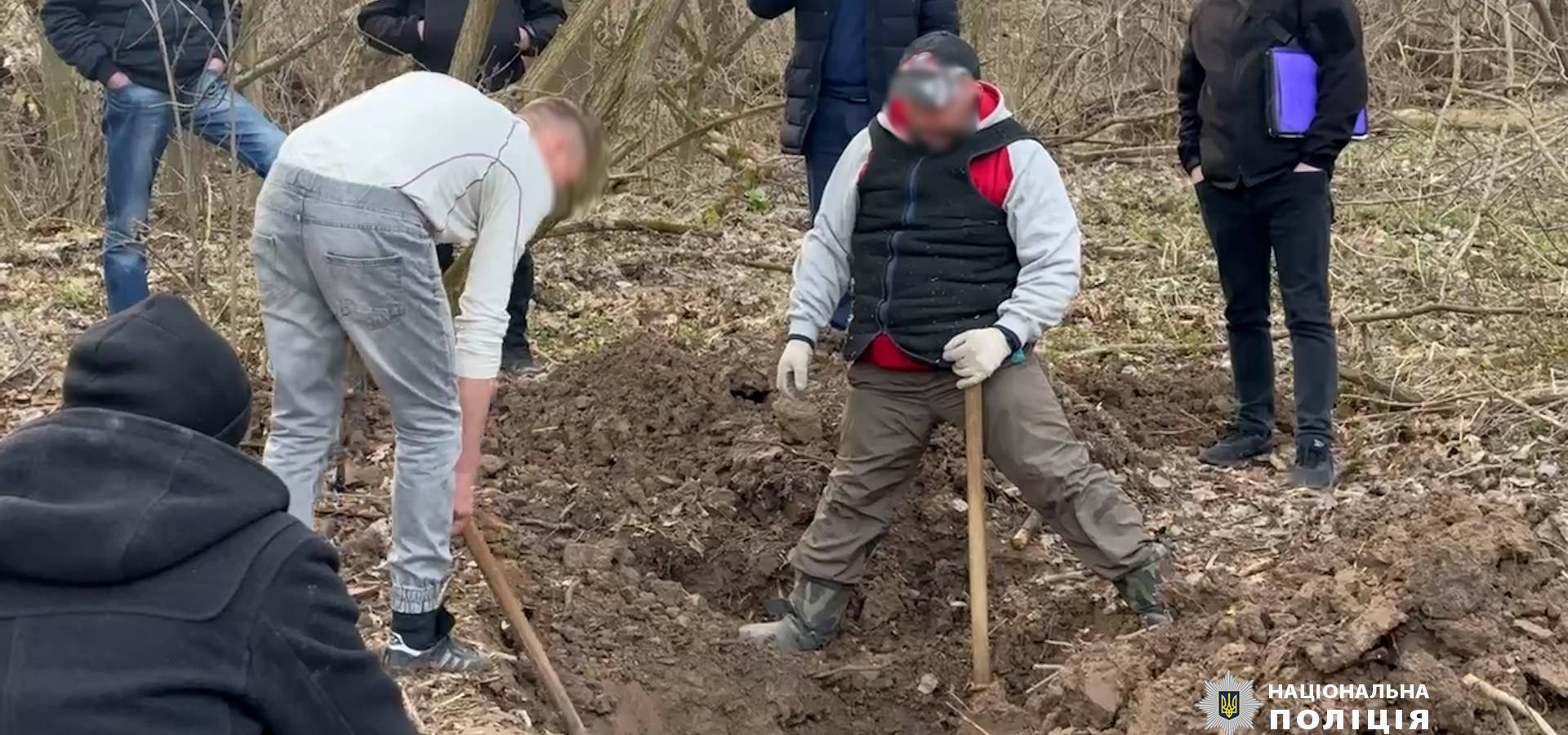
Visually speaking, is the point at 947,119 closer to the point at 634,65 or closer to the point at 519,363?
the point at 634,65

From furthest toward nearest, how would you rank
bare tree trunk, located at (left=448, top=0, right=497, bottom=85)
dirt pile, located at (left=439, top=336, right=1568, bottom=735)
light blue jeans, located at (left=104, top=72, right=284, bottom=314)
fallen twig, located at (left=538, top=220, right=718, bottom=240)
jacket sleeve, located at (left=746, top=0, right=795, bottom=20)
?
fallen twig, located at (left=538, top=220, right=718, bottom=240) → jacket sleeve, located at (left=746, top=0, right=795, bottom=20) → light blue jeans, located at (left=104, top=72, right=284, bottom=314) → bare tree trunk, located at (left=448, top=0, right=497, bottom=85) → dirt pile, located at (left=439, top=336, right=1568, bottom=735)

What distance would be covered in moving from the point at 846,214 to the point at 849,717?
1.44 meters

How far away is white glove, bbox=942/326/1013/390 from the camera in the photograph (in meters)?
3.94

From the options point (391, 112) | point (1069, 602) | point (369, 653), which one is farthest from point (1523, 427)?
point (369, 653)

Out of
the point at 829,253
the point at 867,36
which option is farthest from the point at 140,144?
the point at 829,253

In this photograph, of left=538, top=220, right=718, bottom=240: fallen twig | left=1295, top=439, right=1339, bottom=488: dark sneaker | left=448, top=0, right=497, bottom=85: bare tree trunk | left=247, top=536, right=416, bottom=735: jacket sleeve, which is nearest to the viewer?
left=247, top=536, right=416, bottom=735: jacket sleeve

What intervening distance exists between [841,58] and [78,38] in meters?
2.97

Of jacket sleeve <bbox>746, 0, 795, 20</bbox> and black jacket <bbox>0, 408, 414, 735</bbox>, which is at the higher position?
jacket sleeve <bbox>746, 0, 795, 20</bbox>

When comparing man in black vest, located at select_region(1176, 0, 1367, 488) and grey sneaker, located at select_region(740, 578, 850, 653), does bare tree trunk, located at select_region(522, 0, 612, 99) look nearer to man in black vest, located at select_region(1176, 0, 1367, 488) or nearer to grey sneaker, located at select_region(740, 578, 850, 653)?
Result: man in black vest, located at select_region(1176, 0, 1367, 488)

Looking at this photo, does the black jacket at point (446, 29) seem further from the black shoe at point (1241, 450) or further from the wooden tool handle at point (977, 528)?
the black shoe at point (1241, 450)

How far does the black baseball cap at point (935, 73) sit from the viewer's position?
399 cm

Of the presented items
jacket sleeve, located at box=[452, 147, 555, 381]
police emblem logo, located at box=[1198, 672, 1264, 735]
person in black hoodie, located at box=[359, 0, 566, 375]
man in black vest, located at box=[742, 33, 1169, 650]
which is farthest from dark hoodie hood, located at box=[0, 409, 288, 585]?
person in black hoodie, located at box=[359, 0, 566, 375]

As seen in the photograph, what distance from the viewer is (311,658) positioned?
197cm

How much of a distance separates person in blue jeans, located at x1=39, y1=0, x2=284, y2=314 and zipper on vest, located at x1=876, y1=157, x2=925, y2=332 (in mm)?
2766
